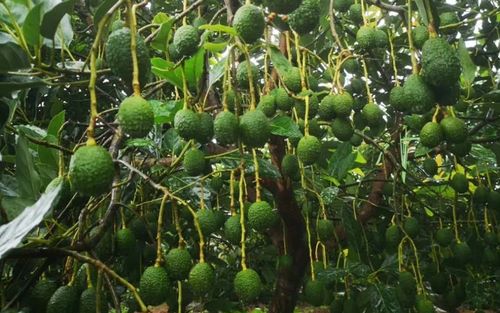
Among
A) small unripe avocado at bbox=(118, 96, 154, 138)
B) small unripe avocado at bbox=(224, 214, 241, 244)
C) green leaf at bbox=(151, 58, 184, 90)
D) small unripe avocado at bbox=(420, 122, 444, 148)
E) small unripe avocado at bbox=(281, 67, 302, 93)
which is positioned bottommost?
small unripe avocado at bbox=(224, 214, 241, 244)

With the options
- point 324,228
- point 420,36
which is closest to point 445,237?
point 324,228

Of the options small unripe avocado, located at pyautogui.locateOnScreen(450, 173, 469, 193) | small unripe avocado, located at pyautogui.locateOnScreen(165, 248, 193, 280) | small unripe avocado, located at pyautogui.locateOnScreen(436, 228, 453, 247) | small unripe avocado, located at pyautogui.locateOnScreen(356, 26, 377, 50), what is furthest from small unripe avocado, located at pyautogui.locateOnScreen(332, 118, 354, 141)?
small unripe avocado, located at pyautogui.locateOnScreen(436, 228, 453, 247)

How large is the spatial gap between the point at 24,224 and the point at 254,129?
459mm

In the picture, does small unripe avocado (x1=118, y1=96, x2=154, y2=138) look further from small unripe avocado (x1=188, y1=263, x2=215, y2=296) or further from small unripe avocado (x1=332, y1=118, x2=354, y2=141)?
small unripe avocado (x1=332, y1=118, x2=354, y2=141)

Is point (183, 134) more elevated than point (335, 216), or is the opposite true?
point (183, 134)

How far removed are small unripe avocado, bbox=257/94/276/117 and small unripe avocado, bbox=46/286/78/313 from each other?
578 mm

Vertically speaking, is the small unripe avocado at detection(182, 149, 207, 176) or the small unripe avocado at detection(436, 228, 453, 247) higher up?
the small unripe avocado at detection(182, 149, 207, 176)

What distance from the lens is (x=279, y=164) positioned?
1675 mm

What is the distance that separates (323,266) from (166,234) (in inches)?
24.4

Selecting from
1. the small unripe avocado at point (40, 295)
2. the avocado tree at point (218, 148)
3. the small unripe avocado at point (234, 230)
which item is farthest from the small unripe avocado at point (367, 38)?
the small unripe avocado at point (40, 295)

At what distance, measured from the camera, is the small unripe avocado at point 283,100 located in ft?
4.16

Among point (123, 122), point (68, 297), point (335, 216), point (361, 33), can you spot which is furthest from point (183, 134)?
point (335, 216)

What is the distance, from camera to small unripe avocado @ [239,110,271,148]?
39.8 inches

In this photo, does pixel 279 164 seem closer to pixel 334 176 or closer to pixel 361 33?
pixel 334 176
